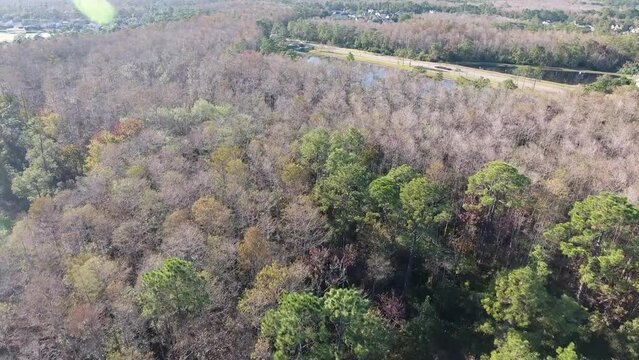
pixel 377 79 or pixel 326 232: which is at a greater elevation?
pixel 377 79

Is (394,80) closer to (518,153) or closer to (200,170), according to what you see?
(518,153)

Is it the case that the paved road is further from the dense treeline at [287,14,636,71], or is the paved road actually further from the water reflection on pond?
the water reflection on pond

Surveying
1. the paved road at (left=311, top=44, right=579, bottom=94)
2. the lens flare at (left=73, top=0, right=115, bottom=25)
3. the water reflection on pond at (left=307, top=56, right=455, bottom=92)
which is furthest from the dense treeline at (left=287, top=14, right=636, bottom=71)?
the lens flare at (left=73, top=0, right=115, bottom=25)

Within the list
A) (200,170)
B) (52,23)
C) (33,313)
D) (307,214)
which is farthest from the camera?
(52,23)

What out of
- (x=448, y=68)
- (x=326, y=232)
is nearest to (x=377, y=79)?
(x=448, y=68)

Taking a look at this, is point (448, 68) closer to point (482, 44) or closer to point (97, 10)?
point (482, 44)

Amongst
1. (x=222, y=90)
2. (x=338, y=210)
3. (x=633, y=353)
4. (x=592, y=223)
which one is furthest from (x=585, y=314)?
(x=222, y=90)

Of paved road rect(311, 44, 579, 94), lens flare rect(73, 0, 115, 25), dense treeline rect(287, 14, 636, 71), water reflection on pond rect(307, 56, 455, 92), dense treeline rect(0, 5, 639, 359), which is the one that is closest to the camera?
dense treeline rect(0, 5, 639, 359)
